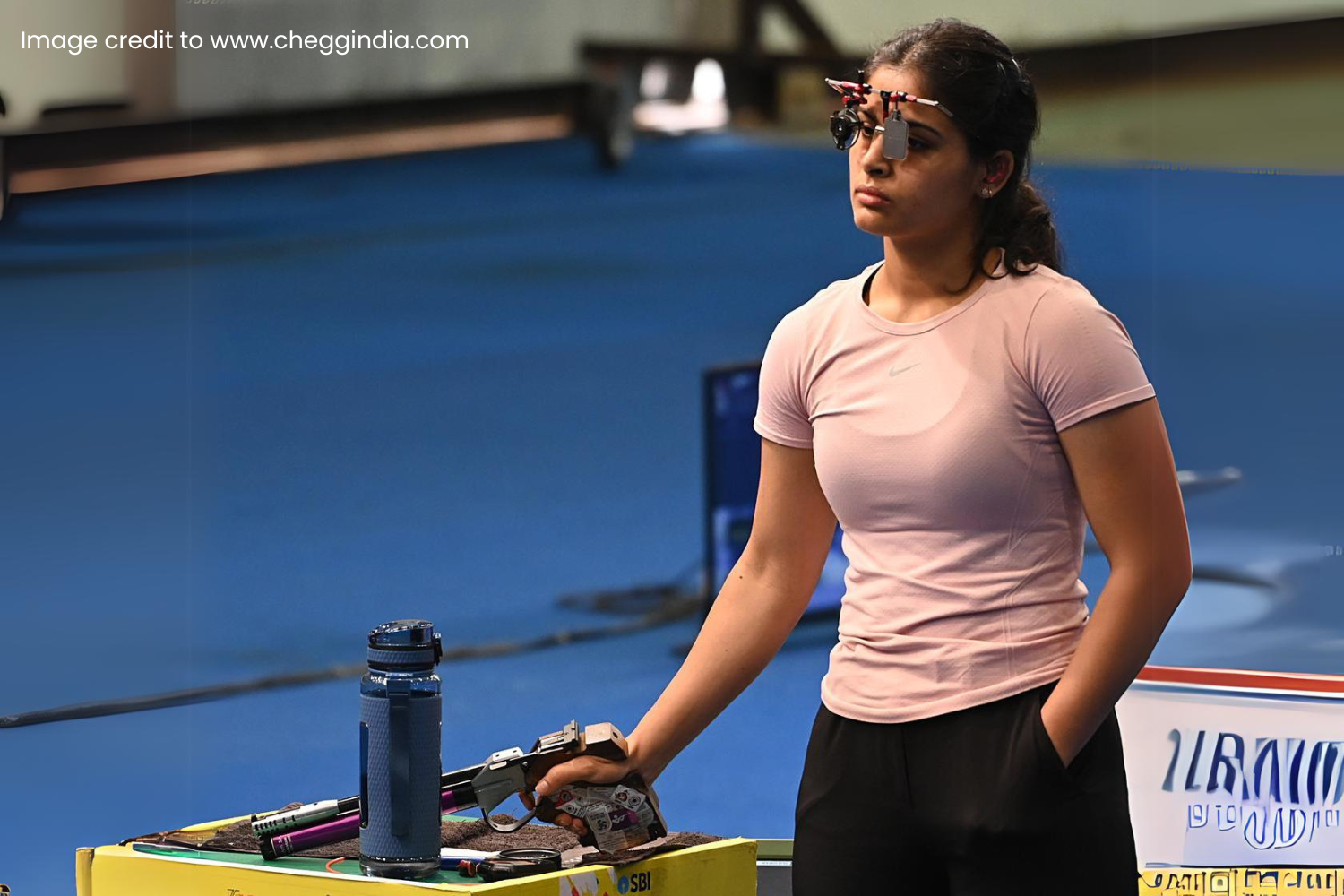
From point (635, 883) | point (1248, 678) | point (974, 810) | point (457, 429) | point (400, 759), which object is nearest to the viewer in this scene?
point (974, 810)

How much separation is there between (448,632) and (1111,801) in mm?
2908

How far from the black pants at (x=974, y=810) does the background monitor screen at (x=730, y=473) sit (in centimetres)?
237

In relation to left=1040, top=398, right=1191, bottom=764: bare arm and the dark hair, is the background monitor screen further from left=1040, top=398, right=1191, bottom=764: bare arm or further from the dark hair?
left=1040, top=398, right=1191, bottom=764: bare arm

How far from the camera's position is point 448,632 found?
425 cm

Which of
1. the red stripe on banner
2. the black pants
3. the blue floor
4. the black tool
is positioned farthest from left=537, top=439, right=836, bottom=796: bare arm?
the blue floor

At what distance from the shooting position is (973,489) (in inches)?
58.9

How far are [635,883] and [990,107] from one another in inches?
35.9

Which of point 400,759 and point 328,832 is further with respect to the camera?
point 328,832

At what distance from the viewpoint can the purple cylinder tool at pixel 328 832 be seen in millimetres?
1778

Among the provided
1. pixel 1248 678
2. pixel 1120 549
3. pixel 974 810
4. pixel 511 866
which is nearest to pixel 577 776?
pixel 511 866

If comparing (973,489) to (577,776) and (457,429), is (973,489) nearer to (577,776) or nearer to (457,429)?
(577,776)

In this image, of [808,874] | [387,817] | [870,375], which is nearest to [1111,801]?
[808,874]

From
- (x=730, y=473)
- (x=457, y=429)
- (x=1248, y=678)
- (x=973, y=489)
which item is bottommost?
(x=1248, y=678)

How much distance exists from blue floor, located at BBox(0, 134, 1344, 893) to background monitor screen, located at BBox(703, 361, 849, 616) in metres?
0.23
